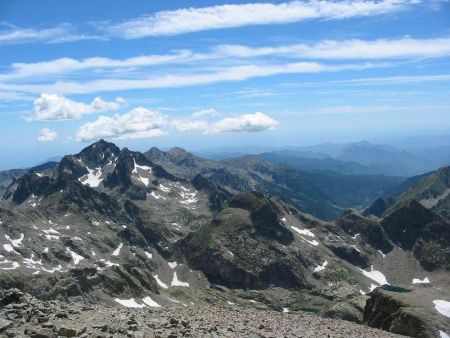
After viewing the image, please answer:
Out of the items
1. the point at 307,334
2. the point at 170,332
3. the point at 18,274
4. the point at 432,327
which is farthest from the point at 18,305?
the point at 18,274

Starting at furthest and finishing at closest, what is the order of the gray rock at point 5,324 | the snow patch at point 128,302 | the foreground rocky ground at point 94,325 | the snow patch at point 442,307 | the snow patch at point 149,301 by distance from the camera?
the snow patch at point 149,301 → the snow patch at point 128,302 → the snow patch at point 442,307 → the foreground rocky ground at point 94,325 → the gray rock at point 5,324

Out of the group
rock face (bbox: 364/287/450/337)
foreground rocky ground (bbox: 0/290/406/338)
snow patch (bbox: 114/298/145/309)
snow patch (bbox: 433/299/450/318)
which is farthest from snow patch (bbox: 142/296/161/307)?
foreground rocky ground (bbox: 0/290/406/338)

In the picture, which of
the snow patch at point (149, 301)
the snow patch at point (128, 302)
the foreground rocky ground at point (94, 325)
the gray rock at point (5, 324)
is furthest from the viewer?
the snow patch at point (149, 301)

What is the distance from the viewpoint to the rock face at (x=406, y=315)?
245 ft

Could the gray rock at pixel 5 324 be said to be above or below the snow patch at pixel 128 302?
above

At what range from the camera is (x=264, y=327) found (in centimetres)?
4359

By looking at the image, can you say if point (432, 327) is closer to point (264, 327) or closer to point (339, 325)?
point (339, 325)

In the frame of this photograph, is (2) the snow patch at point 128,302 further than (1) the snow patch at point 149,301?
No

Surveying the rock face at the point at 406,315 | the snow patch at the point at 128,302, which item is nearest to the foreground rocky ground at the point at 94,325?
the rock face at the point at 406,315

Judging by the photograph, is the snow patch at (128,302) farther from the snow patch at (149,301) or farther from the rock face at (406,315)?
the rock face at (406,315)

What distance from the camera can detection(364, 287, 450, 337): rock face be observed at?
74.8 metres

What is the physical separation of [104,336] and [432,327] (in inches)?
2388

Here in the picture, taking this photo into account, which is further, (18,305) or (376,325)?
(376,325)

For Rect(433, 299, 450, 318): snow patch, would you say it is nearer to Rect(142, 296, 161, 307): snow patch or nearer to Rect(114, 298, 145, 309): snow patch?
Rect(142, 296, 161, 307): snow patch
